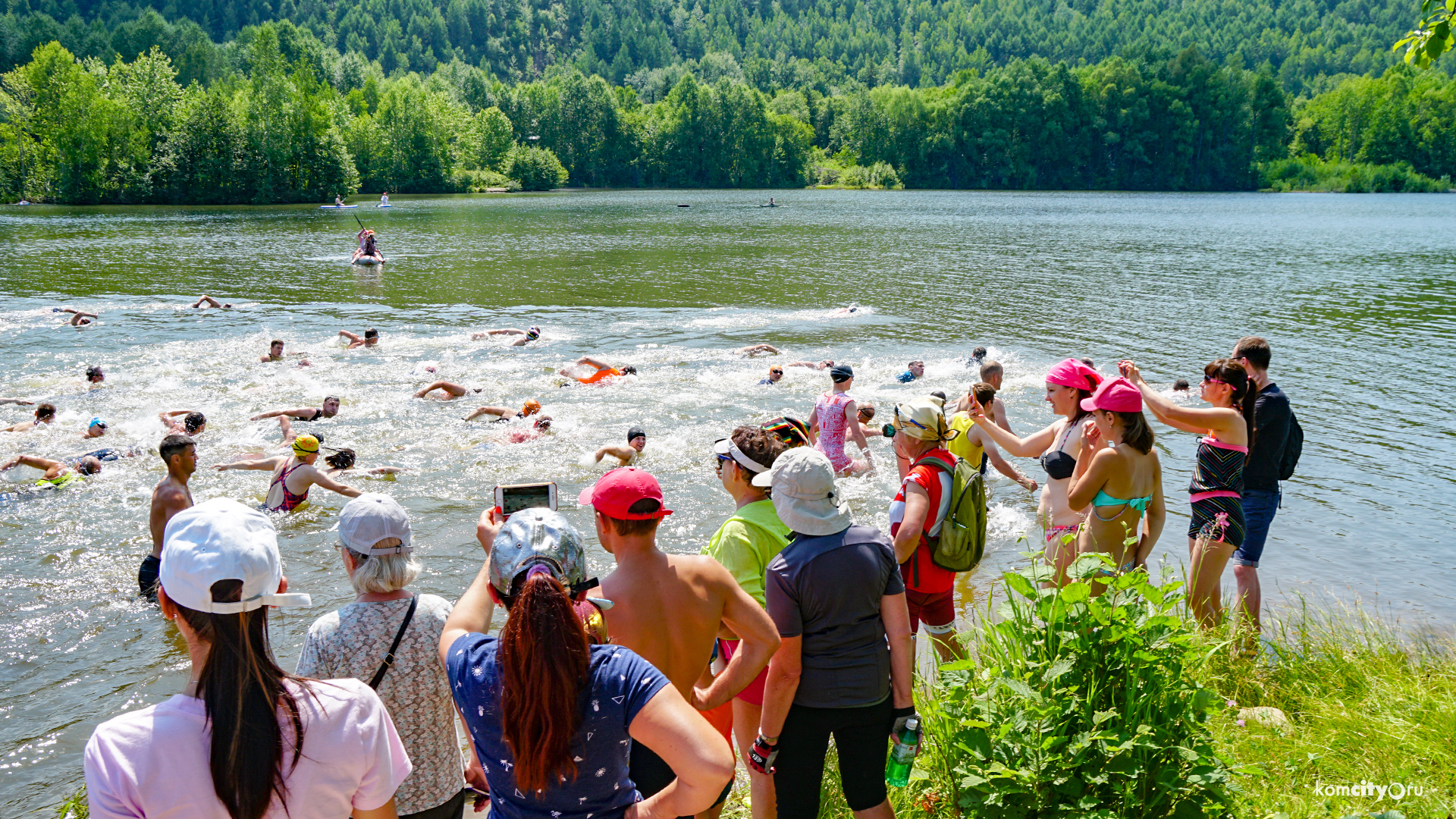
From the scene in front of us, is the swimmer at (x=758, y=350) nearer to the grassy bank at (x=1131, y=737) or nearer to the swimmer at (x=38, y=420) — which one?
the swimmer at (x=38, y=420)

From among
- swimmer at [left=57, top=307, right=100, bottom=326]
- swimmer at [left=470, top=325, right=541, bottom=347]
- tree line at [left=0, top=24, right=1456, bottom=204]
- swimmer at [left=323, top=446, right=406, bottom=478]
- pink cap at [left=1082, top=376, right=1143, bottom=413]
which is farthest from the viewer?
tree line at [left=0, top=24, right=1456, bottom=204]

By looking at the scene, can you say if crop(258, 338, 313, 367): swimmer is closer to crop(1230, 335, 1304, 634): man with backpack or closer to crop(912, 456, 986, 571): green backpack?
crop(912, 456, 986, 571): green backpack

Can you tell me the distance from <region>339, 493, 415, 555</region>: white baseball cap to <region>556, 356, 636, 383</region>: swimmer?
14880mm


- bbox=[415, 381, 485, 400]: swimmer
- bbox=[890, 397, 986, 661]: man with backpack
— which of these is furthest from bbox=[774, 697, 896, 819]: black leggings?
bbox=[415, 381, 485, 400]: swimmer

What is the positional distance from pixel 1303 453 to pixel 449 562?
1251 cm

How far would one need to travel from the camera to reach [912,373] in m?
18.8

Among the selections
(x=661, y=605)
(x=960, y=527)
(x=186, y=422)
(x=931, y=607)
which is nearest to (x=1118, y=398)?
(x=960, y=527)

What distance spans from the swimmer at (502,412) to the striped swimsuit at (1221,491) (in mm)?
11397

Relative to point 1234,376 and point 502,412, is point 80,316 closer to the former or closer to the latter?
point 502,412

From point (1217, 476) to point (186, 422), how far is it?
1448 centimetres

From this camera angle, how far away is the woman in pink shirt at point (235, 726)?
2.30m

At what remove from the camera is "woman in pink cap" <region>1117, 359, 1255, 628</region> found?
21.6 ft

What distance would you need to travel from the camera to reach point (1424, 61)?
554 cm

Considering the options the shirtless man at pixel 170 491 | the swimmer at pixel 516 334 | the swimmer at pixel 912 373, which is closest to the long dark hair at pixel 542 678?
the shirtless man at pixel 170 491
